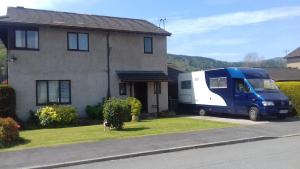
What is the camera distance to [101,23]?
27.8 metres

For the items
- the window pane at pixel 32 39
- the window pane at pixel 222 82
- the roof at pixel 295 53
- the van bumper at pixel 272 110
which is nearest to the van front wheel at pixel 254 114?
Answer: the van bumper at pixel 272 110

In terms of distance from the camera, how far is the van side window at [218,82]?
988 inches

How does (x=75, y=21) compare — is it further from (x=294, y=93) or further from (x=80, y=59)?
(x=294, y=93)

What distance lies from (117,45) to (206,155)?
15737mm

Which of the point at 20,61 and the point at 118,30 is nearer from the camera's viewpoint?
the point at 20,61

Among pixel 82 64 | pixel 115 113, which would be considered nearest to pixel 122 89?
pixel 82 64

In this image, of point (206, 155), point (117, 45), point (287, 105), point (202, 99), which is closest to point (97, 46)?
point (117, 45)

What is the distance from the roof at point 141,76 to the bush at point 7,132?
417 inches

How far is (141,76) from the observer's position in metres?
27.3

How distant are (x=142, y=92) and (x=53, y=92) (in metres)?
6.37

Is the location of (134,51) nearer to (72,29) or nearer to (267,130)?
(72,29)

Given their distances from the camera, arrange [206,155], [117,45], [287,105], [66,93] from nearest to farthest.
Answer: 1. [206,155]
2. [287,105]
3. [66,93]
4. [117,45]

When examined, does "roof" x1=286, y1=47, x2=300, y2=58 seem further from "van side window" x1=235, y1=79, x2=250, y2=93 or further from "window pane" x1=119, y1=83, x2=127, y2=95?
"van side window" x1=235, y1=79, x2=250, y2=93

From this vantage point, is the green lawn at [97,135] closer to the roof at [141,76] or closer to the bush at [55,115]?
the bush at [55,115]
